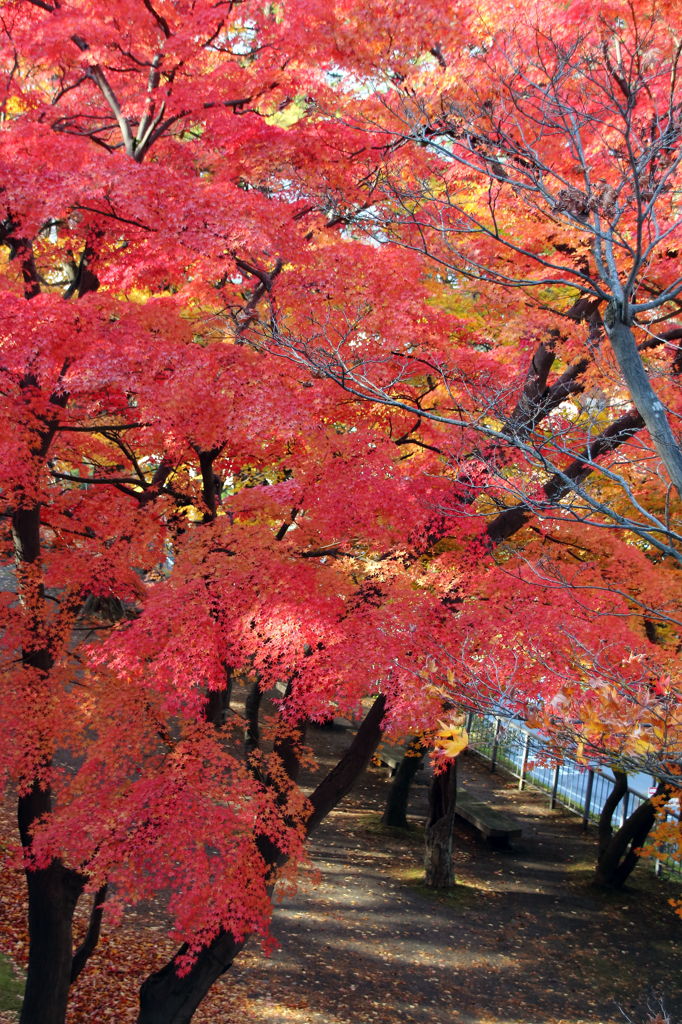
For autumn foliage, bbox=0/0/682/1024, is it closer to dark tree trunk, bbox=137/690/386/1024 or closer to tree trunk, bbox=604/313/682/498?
dark tree trunk, bbox=137/690/386/1024

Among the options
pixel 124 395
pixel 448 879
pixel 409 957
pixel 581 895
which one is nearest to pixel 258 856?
pixel 409 957

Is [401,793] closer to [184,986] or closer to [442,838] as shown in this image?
[442,838]

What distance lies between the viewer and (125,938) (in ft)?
33.9

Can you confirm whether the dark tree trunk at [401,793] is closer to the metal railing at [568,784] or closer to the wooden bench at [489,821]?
the wooden bench at [489,821]

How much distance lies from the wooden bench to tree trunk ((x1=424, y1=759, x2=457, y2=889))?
1.68 m

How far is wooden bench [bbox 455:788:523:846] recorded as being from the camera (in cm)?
1424

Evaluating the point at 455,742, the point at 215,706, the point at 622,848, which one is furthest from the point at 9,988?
the point at 622,848

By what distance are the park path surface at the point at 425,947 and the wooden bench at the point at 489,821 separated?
301mm

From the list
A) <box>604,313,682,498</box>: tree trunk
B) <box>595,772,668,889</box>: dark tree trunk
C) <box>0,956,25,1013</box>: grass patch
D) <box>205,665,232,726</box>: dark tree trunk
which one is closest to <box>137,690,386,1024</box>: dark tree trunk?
<box>205,665,232,726</box>: dark tree trunk

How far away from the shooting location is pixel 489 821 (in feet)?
47.7

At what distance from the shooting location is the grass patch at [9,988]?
8743 millimetres

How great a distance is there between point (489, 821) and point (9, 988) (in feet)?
28.5

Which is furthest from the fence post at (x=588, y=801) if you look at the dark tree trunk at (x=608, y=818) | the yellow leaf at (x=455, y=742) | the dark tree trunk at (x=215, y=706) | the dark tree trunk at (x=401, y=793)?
the yellow leaf at (x=455, y=742)

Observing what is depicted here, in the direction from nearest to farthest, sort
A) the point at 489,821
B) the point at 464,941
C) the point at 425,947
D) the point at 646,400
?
the point at 646,400 → the point at 425,947 → the point at 464,941 → the point at 489,821
